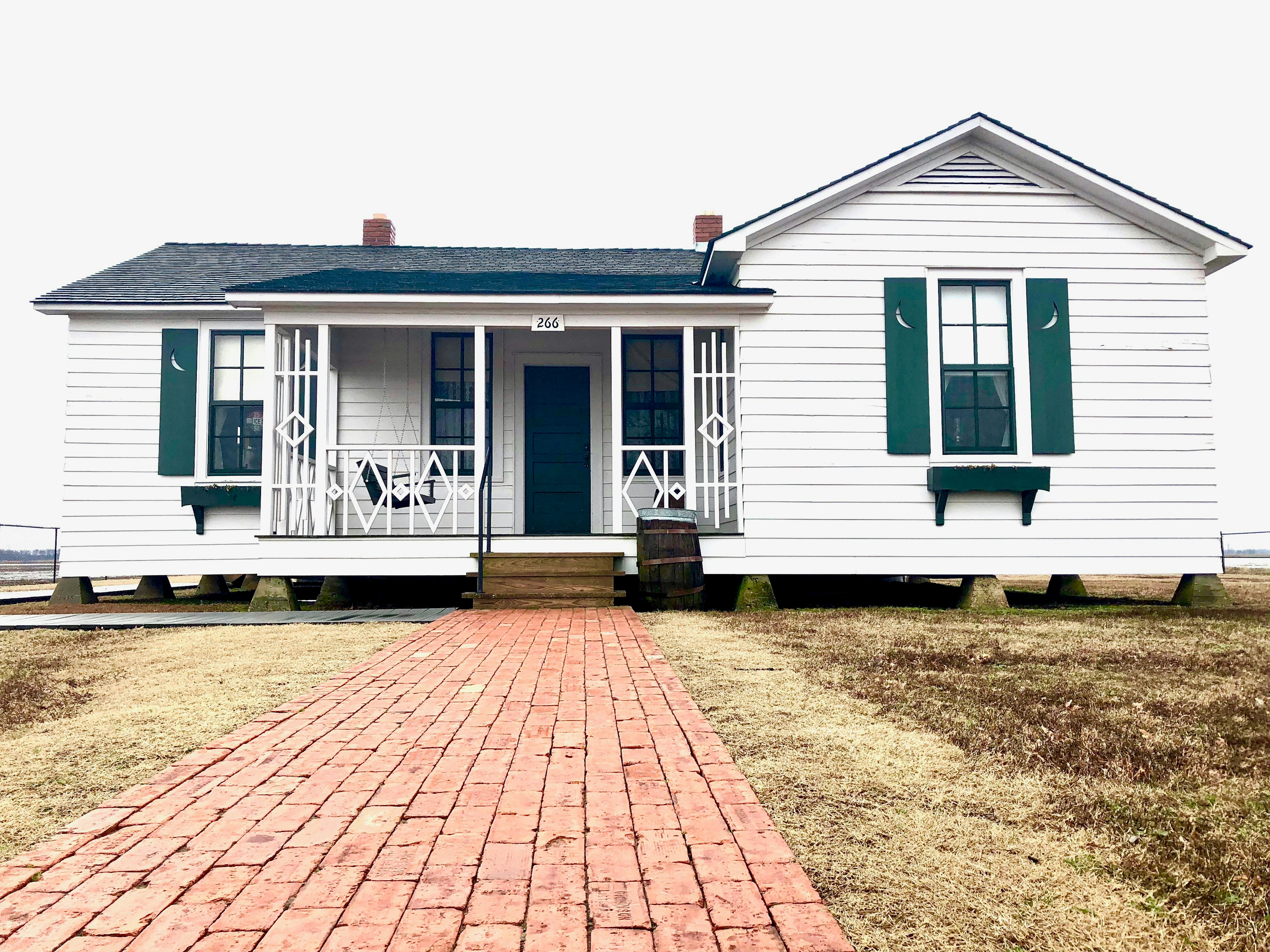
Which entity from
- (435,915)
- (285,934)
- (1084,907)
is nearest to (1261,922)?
(1084,907)

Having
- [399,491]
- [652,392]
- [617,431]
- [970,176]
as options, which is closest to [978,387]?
[970,176]

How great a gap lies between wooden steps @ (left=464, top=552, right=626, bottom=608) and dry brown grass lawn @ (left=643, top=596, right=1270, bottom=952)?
2492mm

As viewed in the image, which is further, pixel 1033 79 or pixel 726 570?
pixel 1033 79

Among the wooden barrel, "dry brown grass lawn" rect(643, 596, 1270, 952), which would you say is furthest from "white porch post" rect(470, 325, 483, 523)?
"dry brown grass lawn" rect(643, 596, 1270, 952)

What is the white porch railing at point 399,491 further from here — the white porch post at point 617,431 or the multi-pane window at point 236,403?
the white porch post at point 617,431

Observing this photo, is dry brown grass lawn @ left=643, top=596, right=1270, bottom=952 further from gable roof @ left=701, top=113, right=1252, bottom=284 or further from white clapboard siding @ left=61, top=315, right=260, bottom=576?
white clapboard siding @ left=61, top=315, right=260, bottom=576

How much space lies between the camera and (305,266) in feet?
40.5

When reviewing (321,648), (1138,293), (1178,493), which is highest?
(1138,293)

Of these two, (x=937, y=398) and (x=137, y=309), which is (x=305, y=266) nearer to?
(x=137, y=309)

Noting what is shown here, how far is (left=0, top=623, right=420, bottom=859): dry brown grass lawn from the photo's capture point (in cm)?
281

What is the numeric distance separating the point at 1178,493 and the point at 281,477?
33.5 ft

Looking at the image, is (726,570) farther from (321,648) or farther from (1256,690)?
(1256,690)

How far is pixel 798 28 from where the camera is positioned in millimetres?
19859

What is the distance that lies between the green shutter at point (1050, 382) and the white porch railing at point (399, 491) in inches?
249
